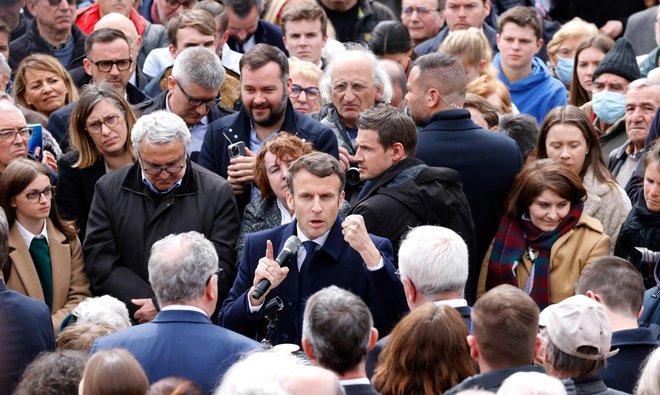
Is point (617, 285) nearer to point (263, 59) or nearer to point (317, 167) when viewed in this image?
point (317, 167)

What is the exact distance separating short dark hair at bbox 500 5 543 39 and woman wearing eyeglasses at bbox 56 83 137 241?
427 centimetres

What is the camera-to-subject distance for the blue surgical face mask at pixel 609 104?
9.59 meters

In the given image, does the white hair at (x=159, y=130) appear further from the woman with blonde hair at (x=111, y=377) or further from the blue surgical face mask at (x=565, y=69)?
the blue surgical face mask at (x=565, y=69)

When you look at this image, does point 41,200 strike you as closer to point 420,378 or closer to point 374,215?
point 374,215

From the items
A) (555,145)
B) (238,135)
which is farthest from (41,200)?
(555,145)

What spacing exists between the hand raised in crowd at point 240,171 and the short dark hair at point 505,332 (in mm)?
2884

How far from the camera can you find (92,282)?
739 cm

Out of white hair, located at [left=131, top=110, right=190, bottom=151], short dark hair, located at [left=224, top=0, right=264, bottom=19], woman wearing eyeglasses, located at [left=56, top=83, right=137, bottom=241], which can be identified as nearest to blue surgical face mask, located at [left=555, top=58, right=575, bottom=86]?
short dark hair, located at [left=224, top=0, right=264, bottom=19]

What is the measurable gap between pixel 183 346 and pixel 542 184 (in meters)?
2.82

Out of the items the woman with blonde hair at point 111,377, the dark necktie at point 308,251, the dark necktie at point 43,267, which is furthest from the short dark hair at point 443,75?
the woman with blonde hair at point 111,377

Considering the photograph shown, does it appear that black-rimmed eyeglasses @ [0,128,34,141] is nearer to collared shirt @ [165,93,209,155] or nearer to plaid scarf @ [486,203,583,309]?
collared shirt @ [165,93,209,155]

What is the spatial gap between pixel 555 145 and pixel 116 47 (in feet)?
10.8

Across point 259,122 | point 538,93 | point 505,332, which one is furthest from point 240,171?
point 538,93

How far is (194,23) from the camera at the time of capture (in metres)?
9.90
